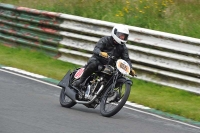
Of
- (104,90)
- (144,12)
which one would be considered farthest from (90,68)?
(144,12)

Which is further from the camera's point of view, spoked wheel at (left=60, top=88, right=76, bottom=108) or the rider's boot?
spoked wheel at (left=60, top=88, right=76, bottom=108)

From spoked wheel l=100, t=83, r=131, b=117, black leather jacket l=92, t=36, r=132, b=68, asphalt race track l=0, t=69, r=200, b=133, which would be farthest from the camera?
black leather jacket l=92, t=36, r=132, b=68

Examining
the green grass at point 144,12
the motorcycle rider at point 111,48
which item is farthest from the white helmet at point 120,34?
the green grass at point 144,12

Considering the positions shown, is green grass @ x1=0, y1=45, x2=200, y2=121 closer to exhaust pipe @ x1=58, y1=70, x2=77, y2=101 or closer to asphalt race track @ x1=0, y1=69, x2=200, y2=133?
asphalt race track @ x1=0, y1=69, x2=200, y2=133

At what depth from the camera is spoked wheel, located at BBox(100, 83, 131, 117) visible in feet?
34.6

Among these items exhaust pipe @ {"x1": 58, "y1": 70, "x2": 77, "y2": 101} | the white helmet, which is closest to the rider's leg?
exhaust pipe @ {"x1": 58, "y1": 70, "x2": 77, "y2": 101}

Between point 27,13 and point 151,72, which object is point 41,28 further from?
point 151,72

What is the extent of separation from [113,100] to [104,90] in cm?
39

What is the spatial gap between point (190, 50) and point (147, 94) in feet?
4.13

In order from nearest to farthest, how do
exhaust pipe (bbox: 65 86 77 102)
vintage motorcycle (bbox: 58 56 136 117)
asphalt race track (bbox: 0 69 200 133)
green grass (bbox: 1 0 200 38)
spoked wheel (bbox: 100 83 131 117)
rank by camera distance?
asphalt race track (bbox: 0 69 200 133) → spoked wheel (bbox: 100 83 131 117) → vintage motorcycle (bbox: 58 56 136 117) → exhaust pipe (bbox: 65 86 77 102) → green grass (bbox: 1 0 200 38)

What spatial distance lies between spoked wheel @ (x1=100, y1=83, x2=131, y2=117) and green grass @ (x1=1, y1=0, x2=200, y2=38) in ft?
14.3

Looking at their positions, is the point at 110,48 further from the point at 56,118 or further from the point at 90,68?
the point at 56,118

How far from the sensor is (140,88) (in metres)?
13.8

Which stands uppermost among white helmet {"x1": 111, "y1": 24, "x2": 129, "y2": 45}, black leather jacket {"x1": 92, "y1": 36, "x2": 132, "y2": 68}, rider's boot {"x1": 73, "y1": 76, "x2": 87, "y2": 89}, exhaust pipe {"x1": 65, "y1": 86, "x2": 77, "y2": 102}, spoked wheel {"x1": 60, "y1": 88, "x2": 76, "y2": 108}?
white helmet {"x1": 111, "y1": 24, "x2": 129, "y2": 45}
